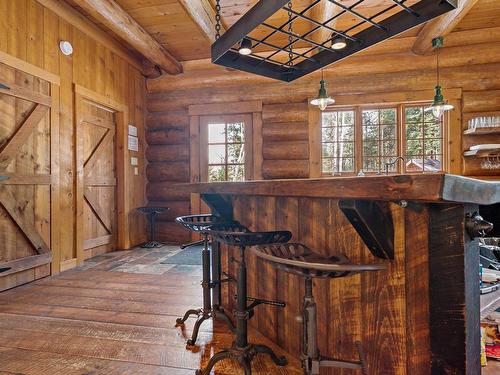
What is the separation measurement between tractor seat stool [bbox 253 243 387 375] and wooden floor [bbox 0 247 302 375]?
21.6 inches

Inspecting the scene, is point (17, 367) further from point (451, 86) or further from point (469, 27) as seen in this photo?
point (469, 27)

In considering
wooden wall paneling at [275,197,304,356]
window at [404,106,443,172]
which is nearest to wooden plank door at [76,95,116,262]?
wooden wall paneling at [275,197,304,356]

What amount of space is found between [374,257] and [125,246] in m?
4.19

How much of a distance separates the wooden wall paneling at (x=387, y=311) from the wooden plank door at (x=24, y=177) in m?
3.15

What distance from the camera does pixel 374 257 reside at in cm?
109

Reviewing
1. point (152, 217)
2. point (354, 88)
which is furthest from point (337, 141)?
point (152, 217)

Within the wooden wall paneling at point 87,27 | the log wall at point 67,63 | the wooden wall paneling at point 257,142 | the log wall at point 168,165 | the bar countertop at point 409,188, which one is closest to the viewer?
the bar countertop at point 409,188

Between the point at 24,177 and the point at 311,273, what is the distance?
3.17 meters

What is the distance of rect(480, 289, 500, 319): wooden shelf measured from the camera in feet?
4.09

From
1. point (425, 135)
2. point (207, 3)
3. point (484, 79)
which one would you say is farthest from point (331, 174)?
point (207, 3)

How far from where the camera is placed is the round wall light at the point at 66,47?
11.0ft

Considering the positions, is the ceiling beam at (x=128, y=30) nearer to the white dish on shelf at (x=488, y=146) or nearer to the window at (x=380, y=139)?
the window at (x=380, y=139)

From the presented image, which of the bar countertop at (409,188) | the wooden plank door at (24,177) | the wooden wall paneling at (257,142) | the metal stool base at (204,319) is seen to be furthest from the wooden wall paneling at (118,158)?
the bar countertop at (409,188)

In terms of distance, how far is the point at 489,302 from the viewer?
1.28 metres
